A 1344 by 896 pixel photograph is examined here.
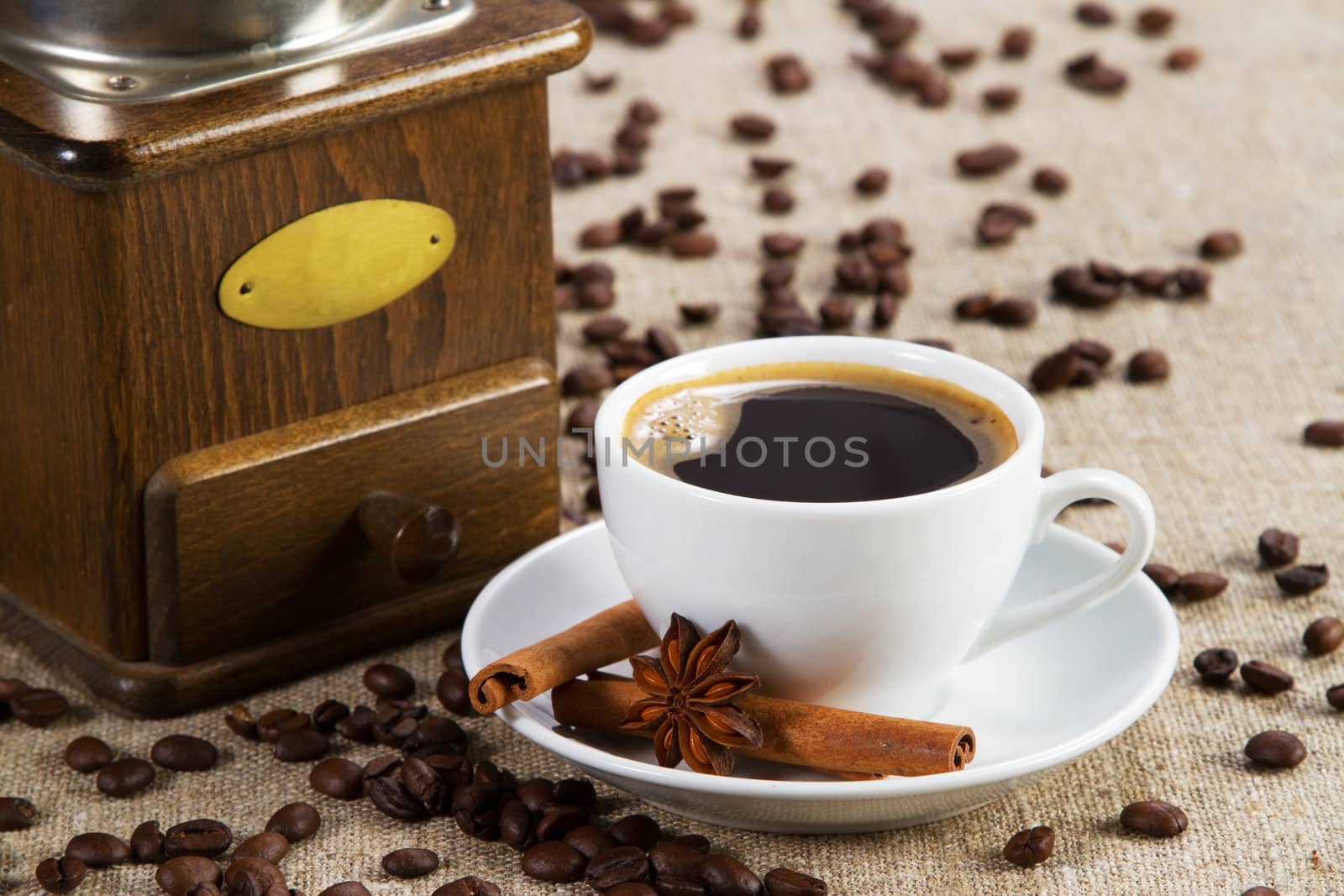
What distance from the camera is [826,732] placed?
1090 mm

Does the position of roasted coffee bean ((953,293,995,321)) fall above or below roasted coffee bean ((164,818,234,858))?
below

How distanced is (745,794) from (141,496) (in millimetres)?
503

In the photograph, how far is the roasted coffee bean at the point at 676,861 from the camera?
107cm

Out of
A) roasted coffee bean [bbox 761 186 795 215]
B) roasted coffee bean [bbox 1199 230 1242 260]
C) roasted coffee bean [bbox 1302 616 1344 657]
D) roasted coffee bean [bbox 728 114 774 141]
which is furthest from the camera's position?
roasted coffee bean [bbox 728 114 774 141]

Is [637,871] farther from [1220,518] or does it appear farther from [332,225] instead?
[1220,518]

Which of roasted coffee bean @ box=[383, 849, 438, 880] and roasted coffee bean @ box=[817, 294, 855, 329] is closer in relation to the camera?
roasted coffee bean @ box=[383, 849, 438, 880]

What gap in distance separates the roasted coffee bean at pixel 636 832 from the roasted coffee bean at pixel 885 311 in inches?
37.1

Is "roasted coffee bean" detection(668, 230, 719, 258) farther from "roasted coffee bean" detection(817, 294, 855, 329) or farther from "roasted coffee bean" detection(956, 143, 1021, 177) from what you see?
"roasted coffee bean" detection(956, 143, 1021, 177)

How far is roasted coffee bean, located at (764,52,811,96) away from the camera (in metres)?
2.53

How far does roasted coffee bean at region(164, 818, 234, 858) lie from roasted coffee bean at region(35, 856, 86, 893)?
5 cm

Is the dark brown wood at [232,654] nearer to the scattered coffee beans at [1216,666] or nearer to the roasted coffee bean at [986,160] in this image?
the scattered coffee beans at [1216,666]

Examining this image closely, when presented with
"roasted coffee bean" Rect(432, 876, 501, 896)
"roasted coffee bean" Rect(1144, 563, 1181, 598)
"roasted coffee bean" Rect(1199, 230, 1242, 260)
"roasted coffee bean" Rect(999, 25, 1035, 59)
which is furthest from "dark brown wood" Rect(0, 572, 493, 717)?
"roasted coffee bean" Rect(999, 25, 1035, 59)

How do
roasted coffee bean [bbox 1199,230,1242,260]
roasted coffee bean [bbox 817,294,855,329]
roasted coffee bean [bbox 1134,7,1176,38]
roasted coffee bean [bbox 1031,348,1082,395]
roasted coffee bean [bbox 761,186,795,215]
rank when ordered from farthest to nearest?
roasted coffee bean [bbox 1134,7,1176,38] → roasted coffee bean [bbox 761,186,795,215] → roasted coffee bean [bbox 1199,230,1242,260] → roasted coffee bean [bbox 817,294,855,329] → roasted coffee bean [bbox 1031,348,1082,395]

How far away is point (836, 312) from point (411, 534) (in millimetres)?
778
